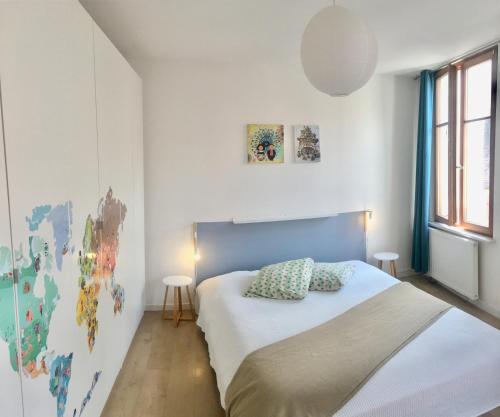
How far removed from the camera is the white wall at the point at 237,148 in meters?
3.47

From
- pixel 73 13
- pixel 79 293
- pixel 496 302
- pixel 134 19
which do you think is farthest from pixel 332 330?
pixel 134 19

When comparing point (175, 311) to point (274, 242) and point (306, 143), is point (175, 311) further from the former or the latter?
point (306, 143)

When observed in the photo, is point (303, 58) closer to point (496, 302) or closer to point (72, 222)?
point (72, 222)

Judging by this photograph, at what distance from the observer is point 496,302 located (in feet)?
10.8

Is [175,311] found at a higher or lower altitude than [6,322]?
lower

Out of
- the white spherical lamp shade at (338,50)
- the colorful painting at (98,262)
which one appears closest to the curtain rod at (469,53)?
the white spherical lamp shade at (338,50)

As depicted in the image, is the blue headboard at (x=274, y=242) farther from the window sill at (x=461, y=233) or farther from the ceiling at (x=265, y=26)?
the ceiling at (x=265, y=26)

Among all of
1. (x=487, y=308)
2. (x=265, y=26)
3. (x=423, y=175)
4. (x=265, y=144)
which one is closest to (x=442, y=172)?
(x=423, y=175)

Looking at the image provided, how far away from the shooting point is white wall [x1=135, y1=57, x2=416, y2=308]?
136 inches

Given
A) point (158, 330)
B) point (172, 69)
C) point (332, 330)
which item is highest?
point (172, 69)

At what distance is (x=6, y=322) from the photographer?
1142 millimetres

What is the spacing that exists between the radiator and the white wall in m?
0.89

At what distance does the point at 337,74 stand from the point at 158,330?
2.61m

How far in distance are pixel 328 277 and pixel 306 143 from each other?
146 centimetres
